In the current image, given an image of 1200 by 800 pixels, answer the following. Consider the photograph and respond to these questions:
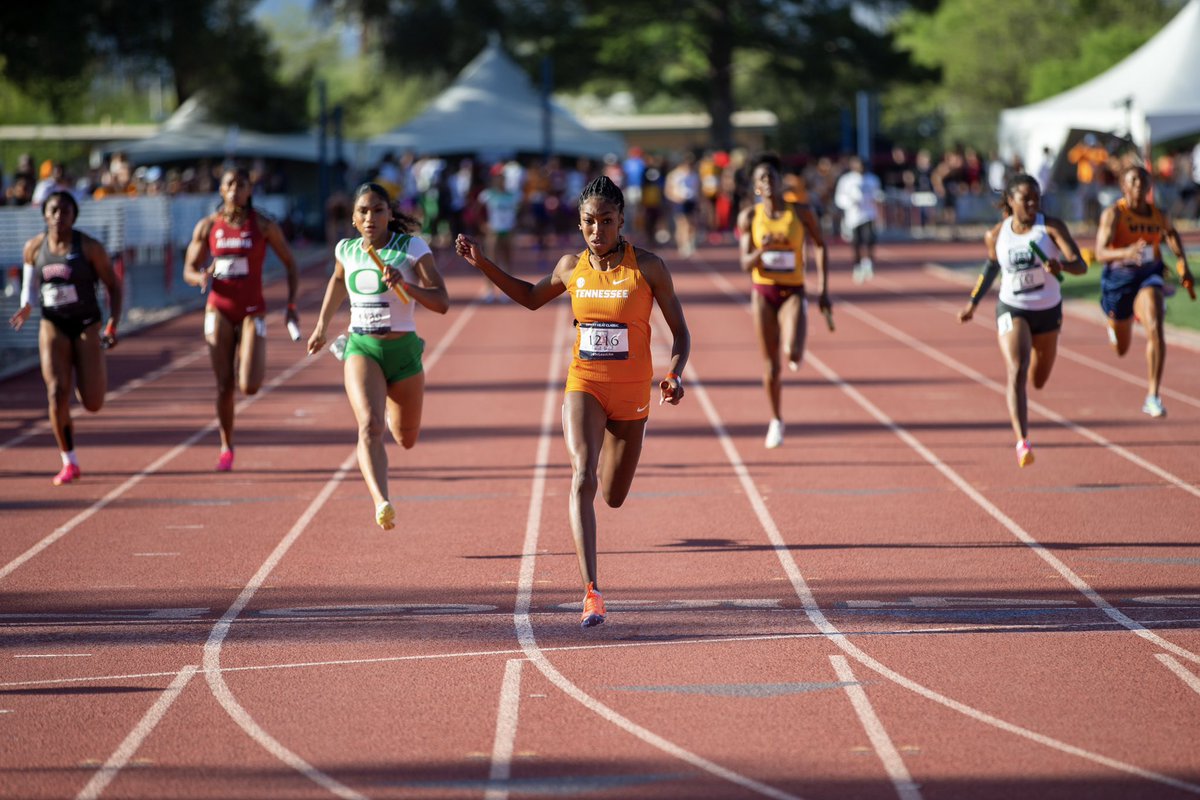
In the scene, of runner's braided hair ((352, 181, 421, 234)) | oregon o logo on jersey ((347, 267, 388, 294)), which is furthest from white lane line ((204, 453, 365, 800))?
runner's braided hair ((352, 181, 421, 234))

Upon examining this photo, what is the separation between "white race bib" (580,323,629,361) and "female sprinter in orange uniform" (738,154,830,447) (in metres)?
4.94

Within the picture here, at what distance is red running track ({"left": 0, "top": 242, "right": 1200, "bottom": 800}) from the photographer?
19.3 feet

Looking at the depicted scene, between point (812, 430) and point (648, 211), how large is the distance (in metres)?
24.5

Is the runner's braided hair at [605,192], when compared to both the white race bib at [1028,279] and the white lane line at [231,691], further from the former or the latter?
the white race bib at [1028,279]

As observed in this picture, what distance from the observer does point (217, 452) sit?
13.4m

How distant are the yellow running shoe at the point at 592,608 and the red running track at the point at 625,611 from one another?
0.08 meters

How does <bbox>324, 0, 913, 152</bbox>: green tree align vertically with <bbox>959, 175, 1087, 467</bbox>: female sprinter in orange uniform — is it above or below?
above

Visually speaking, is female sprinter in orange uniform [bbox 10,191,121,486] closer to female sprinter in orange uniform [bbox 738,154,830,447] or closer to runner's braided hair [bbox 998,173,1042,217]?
female sprinter in orange uniform [bbox 738,154,830,447]

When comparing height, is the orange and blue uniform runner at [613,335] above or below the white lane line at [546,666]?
above

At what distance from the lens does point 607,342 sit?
7.67 m

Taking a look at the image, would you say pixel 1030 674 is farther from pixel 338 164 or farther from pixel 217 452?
pixel 338 164

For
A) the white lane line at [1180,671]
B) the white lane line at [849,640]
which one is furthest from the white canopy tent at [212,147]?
the white lane line at [1180,671]

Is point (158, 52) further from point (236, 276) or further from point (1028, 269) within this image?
point (1028, 269)

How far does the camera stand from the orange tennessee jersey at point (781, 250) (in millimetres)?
12617
